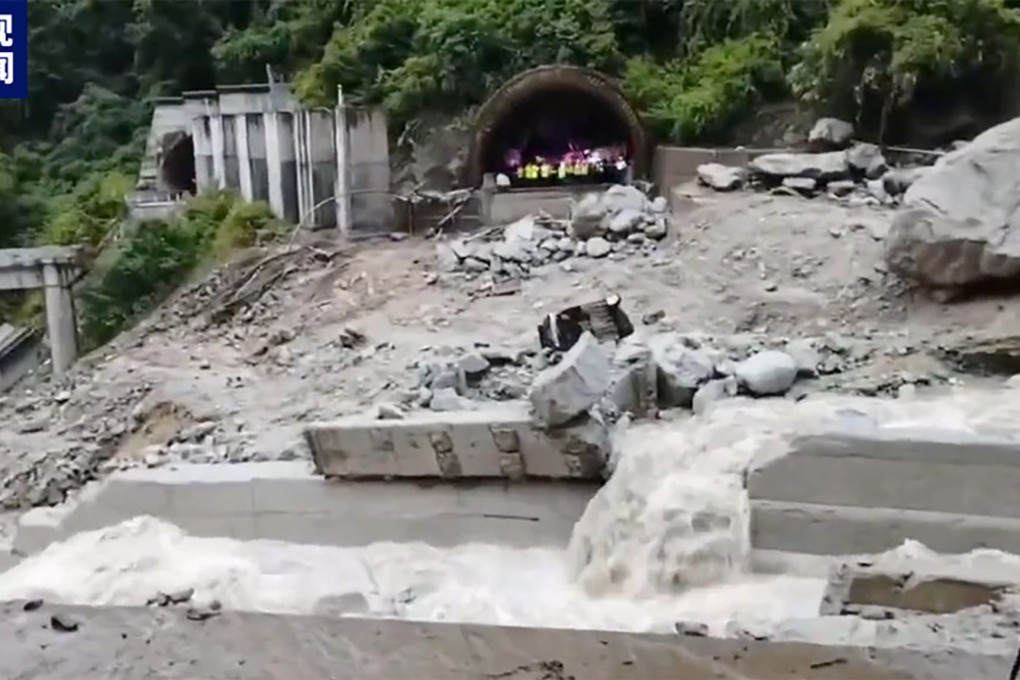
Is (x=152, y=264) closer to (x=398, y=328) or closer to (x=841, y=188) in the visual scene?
(x=398, y=328)

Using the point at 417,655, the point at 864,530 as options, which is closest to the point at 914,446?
the point at 864,530

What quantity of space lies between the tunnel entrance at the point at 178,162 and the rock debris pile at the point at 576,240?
21.2 ft

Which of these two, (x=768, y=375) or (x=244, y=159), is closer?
(x=768, y=375)

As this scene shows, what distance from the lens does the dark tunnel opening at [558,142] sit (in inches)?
472

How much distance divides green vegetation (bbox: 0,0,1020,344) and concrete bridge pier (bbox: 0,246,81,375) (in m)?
0.45

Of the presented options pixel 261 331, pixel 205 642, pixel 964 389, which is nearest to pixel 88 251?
pixel 261 331

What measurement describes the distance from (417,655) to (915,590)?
305 cm

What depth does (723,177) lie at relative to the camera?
1032cm

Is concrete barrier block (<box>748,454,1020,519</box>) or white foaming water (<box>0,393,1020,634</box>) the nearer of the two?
concrete barrier block (<box>748,454,1020,519</box>)

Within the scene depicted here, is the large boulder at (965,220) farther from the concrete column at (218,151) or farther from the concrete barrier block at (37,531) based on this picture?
the concrete column at (218,151)

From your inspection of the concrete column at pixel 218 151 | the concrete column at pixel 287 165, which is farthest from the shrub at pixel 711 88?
the concrete column at pixel 218 151

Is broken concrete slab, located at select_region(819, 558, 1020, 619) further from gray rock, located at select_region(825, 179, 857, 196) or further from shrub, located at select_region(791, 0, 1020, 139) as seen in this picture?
shrub, located at select_region(791, 0, 1020, 139)

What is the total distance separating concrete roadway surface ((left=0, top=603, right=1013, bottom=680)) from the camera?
4.96 ft

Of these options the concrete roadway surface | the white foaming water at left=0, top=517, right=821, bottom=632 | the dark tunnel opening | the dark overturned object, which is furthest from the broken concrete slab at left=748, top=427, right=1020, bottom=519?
the dark tunnel opening
